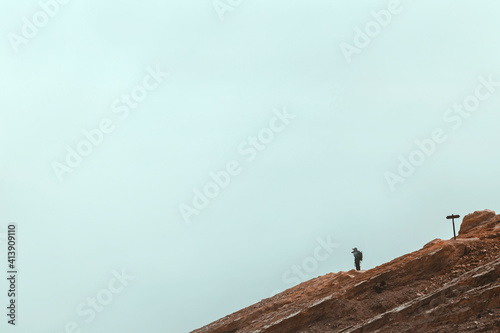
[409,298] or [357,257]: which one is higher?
[357,257]

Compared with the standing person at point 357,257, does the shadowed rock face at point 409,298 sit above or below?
below

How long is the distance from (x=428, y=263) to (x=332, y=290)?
5839 millimetres

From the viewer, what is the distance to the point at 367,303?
27.9 m

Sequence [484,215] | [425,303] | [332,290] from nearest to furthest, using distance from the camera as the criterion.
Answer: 1. [425,303]
2. [332,290]
3. [484,215]

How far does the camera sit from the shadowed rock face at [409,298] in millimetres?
22938

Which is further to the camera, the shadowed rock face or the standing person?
the standing person

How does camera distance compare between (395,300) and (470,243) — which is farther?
(470,243)

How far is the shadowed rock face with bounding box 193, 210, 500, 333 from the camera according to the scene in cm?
2294

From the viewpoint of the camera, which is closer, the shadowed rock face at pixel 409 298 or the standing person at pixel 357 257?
the shadowed rock face at pixel 409 298

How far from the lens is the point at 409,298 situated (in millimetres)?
26812

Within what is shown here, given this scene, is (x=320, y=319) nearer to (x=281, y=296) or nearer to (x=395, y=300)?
(x=395, y=300)

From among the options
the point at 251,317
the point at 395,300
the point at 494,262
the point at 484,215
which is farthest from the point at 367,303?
the point at 484,215

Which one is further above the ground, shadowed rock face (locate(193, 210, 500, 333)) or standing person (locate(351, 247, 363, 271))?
standing person (locate(351, 247, 363, 271))

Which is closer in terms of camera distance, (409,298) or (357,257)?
(409,298)
